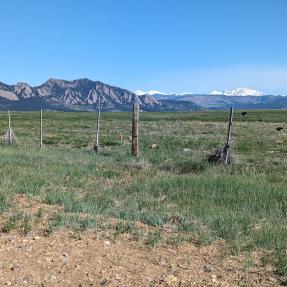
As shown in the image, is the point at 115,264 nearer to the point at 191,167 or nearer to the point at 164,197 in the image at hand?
the point at 164,197

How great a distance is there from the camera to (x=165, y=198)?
11.9 metres

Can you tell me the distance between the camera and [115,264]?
6805mm

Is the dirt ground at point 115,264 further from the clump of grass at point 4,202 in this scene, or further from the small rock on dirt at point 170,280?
the clump of grass at point 4,202

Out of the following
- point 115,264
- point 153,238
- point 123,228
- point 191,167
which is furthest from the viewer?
point 191,167

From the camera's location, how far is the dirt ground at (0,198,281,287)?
20.7 ft

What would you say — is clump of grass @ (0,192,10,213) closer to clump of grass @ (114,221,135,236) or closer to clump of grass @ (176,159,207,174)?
clump of grass @ (114,221,135,236)

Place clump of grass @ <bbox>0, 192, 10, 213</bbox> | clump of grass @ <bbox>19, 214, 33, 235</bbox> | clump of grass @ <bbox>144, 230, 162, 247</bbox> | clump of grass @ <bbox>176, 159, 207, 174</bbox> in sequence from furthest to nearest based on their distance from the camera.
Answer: clump of grass @ <bbox>176, 159, 207, 174</bbox> < clump of grass @ <bbox>0, 192, 10, 213</bbox> < clump of grass @ <bbox>19, 214, 33, 235</bbox> < clump of grass @ <bbox>144, 230, 162, 247</bbox>

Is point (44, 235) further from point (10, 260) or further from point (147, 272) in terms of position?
point (147, 272)

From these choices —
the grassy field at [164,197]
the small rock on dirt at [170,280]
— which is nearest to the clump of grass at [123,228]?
the grassy field at [164,197]

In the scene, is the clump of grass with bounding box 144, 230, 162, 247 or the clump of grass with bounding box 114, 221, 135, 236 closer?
the clump of grass with bounding box 144, 230, 162, 247

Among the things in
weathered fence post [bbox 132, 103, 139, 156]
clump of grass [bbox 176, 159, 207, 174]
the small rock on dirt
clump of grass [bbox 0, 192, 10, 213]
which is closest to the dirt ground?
the small rock on dirt

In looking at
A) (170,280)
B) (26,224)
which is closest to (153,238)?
(170,280)

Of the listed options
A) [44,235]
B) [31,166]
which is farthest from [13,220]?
[31,166]

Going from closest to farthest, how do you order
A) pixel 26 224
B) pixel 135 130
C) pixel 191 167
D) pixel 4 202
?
pixel 26 224, pixel 4 202, pixel 191 167, pixel 135 130
